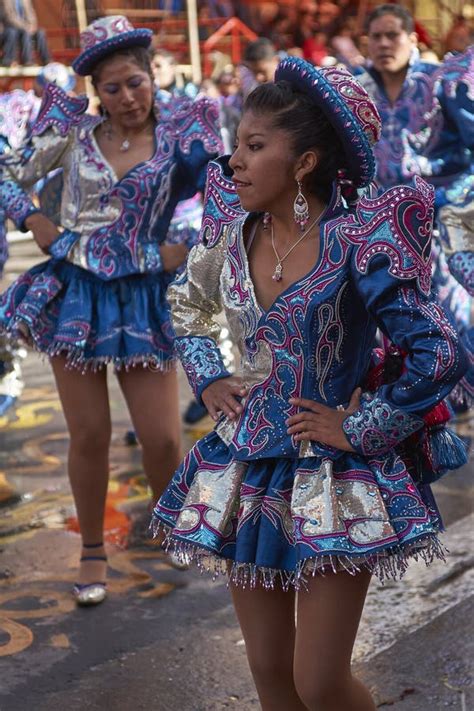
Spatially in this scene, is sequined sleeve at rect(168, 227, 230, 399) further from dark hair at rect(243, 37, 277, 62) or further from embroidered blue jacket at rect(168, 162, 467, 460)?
dark hair at rect(243, 37, 277, 62)

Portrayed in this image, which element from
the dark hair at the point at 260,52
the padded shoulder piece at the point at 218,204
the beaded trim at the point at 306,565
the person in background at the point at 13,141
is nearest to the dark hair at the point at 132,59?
the person in background at the point at 13,141

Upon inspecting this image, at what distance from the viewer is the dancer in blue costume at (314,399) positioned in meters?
Answer: 2.64

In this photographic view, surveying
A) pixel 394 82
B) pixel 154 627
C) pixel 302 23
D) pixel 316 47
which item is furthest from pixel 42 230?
pixel 302 23

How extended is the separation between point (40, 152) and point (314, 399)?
2292 millimetres

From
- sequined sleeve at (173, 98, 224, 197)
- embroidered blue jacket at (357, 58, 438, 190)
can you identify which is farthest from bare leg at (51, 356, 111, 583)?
embroidered blue jacket at (357, 58, 438, 190)

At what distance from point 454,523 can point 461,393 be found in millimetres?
1007

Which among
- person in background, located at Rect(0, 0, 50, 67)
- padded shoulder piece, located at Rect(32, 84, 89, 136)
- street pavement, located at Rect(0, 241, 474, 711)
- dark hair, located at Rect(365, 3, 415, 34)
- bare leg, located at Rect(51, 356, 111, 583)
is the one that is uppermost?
padded shoulder piece, located at Rect(32, 84, 89, 136)

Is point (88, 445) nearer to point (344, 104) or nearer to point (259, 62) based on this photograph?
point (344, 104)

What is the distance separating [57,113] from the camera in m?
4.69

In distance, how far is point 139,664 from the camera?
3.94m

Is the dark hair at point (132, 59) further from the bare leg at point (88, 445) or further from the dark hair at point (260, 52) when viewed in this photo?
the dark hair at point (260, 52)

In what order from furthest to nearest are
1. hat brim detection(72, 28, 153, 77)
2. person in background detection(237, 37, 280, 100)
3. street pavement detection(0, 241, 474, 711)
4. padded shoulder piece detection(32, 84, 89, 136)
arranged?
person in background detection(237, 37, 280, 100) < padded shoulder piece detection(32, 84, 89, 136) < hat brim detection(72, 28, 153, 77) < street pavement detection(0, 241, 474, 711)

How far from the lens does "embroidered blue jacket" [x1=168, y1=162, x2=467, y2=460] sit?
263 cm

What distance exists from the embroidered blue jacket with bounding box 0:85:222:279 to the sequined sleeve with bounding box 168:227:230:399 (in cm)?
141
